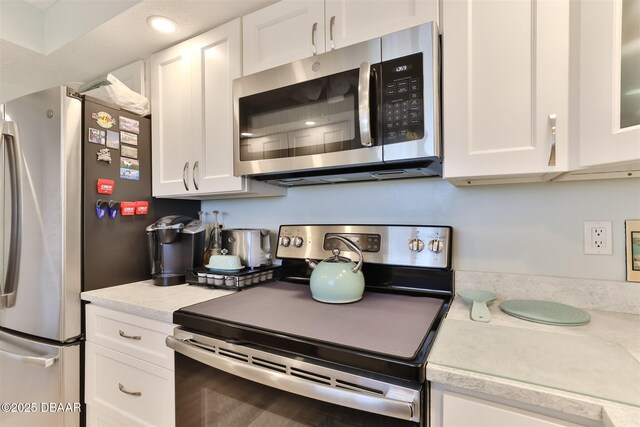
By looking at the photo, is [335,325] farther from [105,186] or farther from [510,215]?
[105,186]

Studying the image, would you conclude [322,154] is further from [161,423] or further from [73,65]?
[73,65]

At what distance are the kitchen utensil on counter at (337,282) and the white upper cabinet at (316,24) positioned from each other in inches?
33.0

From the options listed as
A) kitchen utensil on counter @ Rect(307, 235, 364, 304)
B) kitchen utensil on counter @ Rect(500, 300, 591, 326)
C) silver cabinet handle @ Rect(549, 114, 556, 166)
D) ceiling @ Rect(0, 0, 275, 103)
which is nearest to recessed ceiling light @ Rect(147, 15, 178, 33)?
ceiling @ Rect(0, 0, 275, 103)

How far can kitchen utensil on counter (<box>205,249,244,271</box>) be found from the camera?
1397 millimetres

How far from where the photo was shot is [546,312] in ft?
3.05

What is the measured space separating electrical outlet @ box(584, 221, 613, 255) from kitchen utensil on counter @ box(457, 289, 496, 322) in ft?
1.20

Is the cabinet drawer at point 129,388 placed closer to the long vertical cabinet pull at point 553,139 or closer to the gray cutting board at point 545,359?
the gray cutting board at point 545,359

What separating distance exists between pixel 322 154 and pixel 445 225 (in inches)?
24.0

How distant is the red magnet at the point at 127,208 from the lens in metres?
1.52

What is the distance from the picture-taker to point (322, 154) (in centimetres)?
111

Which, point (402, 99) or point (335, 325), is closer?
point (335, 325)

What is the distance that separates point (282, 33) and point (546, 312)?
1451mm

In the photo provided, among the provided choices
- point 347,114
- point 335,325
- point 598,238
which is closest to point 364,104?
point 347,114

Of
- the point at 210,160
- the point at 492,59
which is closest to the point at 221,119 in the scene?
the point at 210,160
